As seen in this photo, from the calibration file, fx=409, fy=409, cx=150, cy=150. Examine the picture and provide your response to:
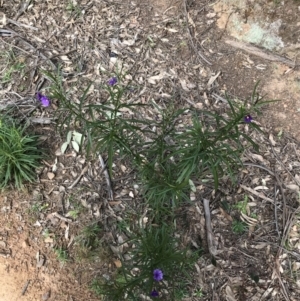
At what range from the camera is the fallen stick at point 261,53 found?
401 centimetres

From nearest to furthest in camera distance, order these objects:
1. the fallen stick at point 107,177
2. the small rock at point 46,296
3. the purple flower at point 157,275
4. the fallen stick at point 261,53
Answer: the purple flower at point 157,275 → the small rock at point 46,296 → the fallen stick at point 107,177 → the fallen stick at point 261,53

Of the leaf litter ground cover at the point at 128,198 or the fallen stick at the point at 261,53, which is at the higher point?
the fallen stick at the point at 261,53

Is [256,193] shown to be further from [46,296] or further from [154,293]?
[46,296]

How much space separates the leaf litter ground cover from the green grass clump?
116mm

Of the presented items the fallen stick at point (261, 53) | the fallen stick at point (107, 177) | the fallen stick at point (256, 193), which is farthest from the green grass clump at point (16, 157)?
the fallen stick at point (261, 53)

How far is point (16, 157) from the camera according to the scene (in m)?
3.49

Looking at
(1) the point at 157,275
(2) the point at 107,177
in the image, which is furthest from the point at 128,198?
(1) the point at 157,275

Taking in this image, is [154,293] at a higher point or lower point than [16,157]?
lower

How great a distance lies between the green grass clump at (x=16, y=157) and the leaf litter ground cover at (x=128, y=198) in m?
0.12

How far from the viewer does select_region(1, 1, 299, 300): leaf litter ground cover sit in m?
3.33

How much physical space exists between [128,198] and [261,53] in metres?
1.96

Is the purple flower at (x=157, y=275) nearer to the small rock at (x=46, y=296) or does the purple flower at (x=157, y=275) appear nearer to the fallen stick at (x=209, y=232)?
the fallen stick at (x=209, y=232)

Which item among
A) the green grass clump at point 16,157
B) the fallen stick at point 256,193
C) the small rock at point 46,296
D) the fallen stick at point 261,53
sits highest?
the fallen stick at point 261,53

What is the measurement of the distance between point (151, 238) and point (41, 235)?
1.00 metres
